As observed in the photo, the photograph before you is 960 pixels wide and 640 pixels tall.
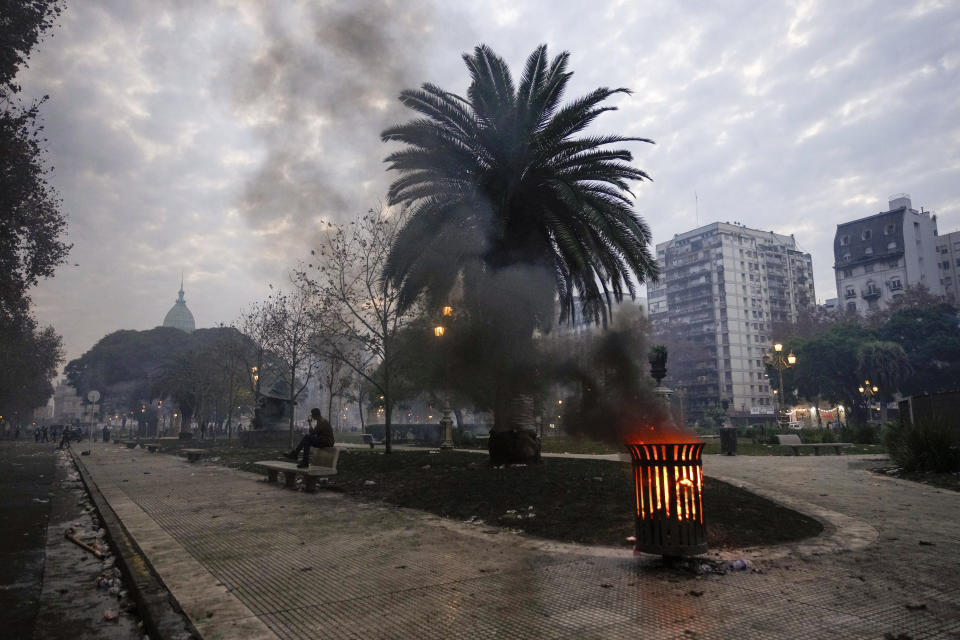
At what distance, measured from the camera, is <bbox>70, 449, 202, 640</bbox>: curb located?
3.45 metres

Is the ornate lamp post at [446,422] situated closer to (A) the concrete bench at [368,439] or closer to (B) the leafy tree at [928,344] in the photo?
(A) the concrete bench at [368,439]

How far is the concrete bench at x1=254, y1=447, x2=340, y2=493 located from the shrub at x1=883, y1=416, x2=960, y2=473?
1128cm

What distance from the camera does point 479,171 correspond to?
1212 cm

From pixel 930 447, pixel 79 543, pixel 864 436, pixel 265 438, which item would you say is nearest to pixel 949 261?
pixel 864 436

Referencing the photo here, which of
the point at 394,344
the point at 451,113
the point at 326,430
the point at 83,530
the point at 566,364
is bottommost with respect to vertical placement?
the point at 83,530

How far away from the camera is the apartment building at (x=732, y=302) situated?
93688 millimetres

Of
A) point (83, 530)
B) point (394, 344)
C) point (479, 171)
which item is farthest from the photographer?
point (394, 344)

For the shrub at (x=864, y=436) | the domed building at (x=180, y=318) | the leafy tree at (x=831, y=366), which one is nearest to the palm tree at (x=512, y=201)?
the shrub at (x=864, y=436)

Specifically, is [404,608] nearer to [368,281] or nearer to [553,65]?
[553,65]

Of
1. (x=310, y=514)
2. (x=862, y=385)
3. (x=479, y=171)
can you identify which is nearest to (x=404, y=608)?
(x=310, y=514)

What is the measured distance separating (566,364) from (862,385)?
4504 cm

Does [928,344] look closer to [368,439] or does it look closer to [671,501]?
[368,439]

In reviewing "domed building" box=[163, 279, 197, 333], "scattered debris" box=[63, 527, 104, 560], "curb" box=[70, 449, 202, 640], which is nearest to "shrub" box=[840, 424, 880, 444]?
"curb" box=[70, 449, 202, 640]

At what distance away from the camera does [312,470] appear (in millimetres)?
10125
